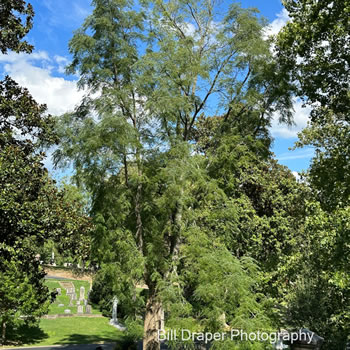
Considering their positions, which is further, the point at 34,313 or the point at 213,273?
the point at 34,313

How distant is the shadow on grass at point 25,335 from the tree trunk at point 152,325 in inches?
506

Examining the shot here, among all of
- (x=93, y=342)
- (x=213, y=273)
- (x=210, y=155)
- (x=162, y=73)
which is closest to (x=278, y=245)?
(x=210, y=155)

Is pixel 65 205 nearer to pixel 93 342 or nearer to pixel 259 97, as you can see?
pixel 93 342

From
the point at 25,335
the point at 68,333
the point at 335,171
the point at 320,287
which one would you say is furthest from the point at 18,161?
the point at 68,333

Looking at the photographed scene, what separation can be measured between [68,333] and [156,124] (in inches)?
720

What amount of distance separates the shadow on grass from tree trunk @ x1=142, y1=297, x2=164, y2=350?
42.1 feet

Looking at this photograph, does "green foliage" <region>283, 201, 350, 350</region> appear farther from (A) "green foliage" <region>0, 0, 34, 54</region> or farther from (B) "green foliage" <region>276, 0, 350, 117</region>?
(A) "green foliage" <region>0, 0, 34, 54</region>

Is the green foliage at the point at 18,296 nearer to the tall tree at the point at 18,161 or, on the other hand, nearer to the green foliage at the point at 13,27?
the tall tree at the point at 18,161

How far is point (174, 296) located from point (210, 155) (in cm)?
515

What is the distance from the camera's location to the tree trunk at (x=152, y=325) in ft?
38.9

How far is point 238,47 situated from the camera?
42.9 ft

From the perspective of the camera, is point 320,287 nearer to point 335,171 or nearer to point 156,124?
point 335,171

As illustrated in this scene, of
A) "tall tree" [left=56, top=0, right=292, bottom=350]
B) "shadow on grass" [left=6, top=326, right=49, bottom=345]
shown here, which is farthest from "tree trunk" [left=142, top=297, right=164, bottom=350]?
"shadow on grass" [left=6, top=326, right=49, bottom=345]

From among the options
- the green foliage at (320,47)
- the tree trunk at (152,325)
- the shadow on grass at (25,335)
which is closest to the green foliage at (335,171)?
the green foliage at (320,47)
